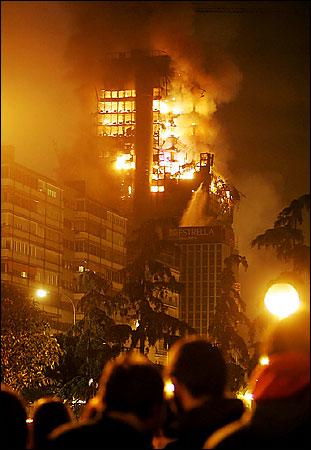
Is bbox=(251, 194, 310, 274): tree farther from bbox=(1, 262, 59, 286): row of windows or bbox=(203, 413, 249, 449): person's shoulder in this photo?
bbox=(1, 262, 59, 286): row of windows

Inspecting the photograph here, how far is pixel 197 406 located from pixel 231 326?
21.9m

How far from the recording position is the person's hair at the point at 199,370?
4168 mm

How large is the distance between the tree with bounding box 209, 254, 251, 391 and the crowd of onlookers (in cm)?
1925

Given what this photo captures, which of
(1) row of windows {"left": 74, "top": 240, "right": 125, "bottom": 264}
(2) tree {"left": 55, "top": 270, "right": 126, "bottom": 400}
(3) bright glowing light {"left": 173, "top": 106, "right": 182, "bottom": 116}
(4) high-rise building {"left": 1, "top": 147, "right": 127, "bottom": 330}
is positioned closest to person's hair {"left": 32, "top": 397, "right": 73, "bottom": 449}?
(2) tree {"left": 55, "top": 270, "right": 126, "bottom": 400}

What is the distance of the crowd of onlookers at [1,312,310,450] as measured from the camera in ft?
12.0

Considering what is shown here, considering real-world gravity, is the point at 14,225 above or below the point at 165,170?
below

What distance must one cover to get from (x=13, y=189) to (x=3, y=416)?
237 feet

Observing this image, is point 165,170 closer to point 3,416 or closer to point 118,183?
point 118,183

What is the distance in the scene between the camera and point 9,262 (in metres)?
81.4

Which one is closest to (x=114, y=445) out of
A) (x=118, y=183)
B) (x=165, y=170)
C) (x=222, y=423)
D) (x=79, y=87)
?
(x=222, y=423)

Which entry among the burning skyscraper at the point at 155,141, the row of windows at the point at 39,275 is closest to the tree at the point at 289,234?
the row of windows at the point at 39,275

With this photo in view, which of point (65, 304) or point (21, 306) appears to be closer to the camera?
point (21, 306)

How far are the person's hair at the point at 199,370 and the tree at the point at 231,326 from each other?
63.5 ft

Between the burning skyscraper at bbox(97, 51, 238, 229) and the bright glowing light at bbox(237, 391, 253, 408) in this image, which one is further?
the burning skyscraper at bbox(97, 51, 238, 229)
